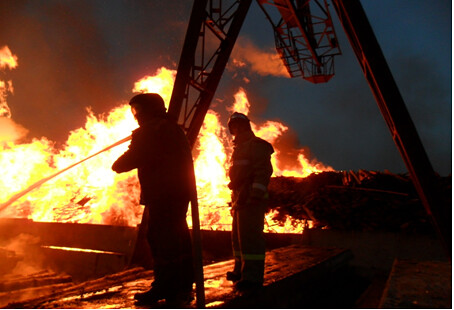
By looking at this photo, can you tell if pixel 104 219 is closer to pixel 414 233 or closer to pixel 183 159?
pixel 183 159

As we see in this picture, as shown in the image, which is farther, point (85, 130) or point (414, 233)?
point (85, 130)

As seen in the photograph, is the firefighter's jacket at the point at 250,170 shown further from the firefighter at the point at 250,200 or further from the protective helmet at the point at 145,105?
the protective helmet at the point at 145,105

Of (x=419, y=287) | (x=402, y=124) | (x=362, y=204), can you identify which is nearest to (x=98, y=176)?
(x=362, y=204)

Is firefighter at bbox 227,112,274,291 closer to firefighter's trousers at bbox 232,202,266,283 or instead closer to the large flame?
firefighter's trousers at bbox 232,202,266,283

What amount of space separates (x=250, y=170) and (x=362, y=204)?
484 centimetres

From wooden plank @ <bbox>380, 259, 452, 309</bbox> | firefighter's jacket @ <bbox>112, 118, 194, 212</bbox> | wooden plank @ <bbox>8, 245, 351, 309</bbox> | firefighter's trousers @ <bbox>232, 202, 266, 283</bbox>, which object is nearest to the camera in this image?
wooden plank @ <bbox>380, 259, 452, 309</bbox>

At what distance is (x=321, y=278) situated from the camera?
4375 millimetres

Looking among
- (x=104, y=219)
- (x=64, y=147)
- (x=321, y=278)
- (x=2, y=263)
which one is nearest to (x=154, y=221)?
(x=321, y=278)

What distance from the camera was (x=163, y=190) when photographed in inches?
95.1

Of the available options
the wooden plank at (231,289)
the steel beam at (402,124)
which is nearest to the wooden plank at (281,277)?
the wooden plank at (231,289)

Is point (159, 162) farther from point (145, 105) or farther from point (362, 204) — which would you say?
point (362, 204)

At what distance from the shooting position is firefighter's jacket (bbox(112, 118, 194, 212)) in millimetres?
2432

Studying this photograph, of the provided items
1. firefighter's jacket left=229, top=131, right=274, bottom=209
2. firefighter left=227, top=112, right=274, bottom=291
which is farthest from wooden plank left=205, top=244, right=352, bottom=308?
firefighter's jacket left=229, top=131, right=274, bottom=209

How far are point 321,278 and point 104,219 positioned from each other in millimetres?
7681
